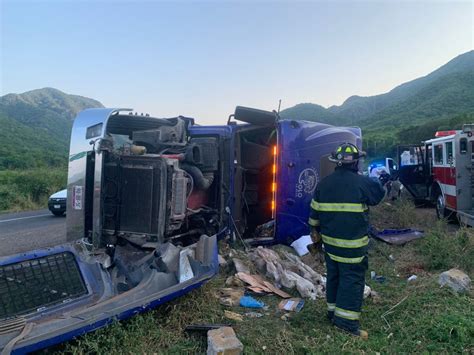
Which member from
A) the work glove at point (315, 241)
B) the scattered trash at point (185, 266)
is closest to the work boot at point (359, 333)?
the work glove at point (315, 241)

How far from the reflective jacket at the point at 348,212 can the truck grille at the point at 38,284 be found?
2.11 meters

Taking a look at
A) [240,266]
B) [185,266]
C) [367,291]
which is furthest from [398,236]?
[185,266]

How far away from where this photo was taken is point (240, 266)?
447 centimetres

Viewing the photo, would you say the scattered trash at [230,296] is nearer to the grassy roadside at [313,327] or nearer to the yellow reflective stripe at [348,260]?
the grassy roadside at [313,327]

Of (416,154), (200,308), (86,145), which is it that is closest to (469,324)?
(200,308)

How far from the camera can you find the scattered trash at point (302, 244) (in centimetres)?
530

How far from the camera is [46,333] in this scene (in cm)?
243

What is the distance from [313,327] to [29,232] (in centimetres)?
699

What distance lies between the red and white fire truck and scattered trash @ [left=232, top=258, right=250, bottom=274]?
5.46 meters

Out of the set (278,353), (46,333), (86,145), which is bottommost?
(278,353)

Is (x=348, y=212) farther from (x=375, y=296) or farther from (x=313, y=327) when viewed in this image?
(x=375, y=296)

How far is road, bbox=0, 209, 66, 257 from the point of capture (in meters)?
6.85

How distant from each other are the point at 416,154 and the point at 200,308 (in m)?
10.5

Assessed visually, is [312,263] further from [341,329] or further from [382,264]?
[341,329]
